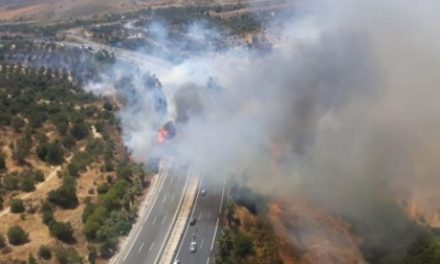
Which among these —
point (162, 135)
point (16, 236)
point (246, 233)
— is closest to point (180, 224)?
point (246, 233)

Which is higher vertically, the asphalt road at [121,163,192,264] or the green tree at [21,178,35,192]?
the green tree at [21,178,35,192]

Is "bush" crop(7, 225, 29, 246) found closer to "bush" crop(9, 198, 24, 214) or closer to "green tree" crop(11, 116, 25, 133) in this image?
"bush" crop(9, 198, 24, 214)

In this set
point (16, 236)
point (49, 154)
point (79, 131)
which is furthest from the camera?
point (79, 131)

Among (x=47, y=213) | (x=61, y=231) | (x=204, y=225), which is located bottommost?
(x=204, y=225)

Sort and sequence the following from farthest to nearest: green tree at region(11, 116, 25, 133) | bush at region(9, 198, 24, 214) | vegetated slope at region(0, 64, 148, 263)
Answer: green tree at region(11, 116, 25, 133) < bush at region(9, 198, 24, 214) < vegetated slope at region(0, 64, 148, 263)

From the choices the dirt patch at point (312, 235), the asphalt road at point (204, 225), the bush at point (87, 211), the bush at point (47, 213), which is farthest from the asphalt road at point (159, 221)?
the dirt patch at point (312, 235)

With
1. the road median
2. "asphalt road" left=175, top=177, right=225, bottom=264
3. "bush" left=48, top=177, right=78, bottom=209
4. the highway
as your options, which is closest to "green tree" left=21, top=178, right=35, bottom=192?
"bush" left=48, top=177, right=78, bottom=209

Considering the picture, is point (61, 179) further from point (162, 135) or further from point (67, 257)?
point (162, 135)
